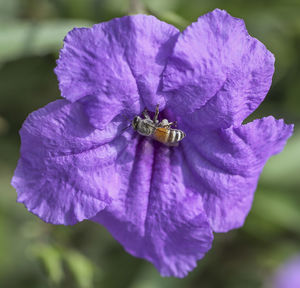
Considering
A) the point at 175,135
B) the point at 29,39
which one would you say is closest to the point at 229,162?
the point at 175,135

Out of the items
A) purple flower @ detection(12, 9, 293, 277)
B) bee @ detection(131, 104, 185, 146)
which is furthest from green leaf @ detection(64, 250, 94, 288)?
bee @ detection(131, 104, 185, 146)

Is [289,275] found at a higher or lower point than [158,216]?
lower

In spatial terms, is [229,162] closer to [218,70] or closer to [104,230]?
[218,70]

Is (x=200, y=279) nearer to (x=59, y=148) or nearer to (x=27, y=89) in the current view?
(x=27, y=89)

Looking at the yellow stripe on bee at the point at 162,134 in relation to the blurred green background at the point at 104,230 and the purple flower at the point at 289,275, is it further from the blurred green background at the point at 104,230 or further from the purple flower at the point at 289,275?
the purple flower at the point at 289,275

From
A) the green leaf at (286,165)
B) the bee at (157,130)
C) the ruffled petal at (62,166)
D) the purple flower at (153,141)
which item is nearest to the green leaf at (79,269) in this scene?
the purple flower at (153,141)

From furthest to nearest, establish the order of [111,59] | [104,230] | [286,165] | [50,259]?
1. [104,230]
2. [286,165]
3. [50,259]
4. [111,59]

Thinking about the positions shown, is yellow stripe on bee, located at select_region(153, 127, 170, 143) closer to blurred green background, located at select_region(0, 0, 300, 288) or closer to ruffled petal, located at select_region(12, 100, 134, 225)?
ruffled petal, located at select_region(12, 100, 134, 225)
